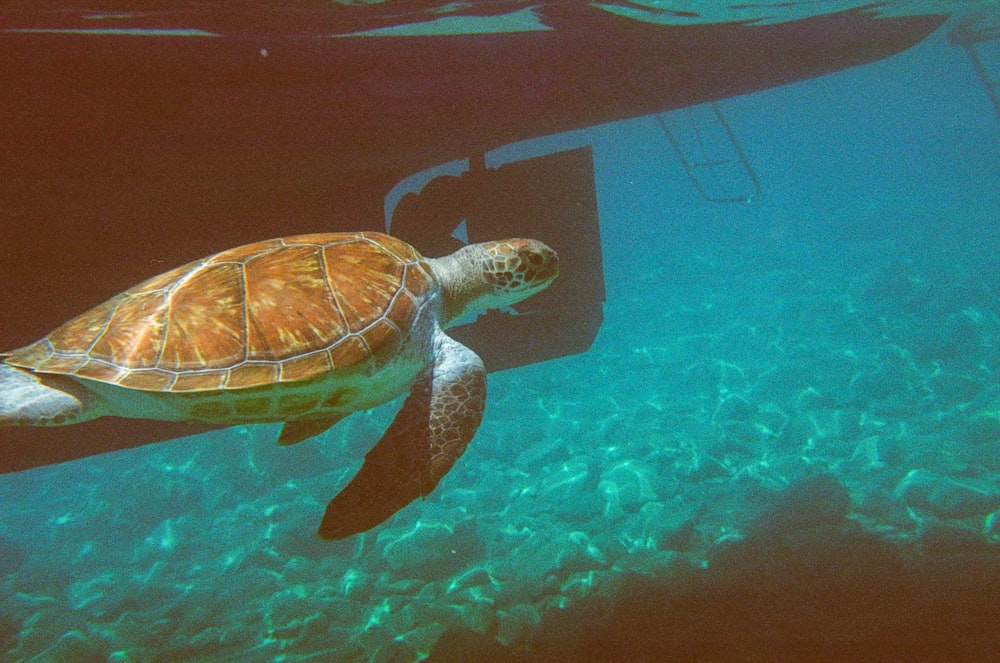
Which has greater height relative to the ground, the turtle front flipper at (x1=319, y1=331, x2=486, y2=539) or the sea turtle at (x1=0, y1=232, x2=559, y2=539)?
the sea turtle at (x1=0, y1=232, x2=559, y2=539)

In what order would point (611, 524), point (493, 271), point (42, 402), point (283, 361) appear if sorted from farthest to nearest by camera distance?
point (611, 524)
point (493, 271)
point (42, 402)
point (283, 361)

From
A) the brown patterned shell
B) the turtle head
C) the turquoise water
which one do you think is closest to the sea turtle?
the brown patterned shell

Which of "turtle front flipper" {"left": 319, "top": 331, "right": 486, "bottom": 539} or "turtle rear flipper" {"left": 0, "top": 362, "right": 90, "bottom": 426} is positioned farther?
"turtle rear flipper" {"left": 0, "top": 362, "right": 90, "bottom": 426}

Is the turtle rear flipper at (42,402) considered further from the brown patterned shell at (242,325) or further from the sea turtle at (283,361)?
the brown patterned shell at (242,325)

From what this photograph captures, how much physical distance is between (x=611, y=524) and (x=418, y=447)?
3.33m

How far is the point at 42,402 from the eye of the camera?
8.81ft

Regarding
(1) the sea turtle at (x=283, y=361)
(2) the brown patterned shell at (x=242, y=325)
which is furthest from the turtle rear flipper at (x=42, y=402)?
(2) the brown patterned shell at (x=242, y=325)

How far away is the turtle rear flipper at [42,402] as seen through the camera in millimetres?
2646

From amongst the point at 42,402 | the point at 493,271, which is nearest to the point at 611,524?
the point at 493,271

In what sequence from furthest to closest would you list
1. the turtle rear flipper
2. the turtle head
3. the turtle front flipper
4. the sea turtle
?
1. the turtle head
2. the turtle rear flipper
3. the sea turtle
4. the turtle front flipper

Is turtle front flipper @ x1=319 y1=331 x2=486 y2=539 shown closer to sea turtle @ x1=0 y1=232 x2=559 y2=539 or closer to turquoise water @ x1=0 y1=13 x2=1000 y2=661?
sea turtle @ x1=0 y1=232 x2=559 y2=539

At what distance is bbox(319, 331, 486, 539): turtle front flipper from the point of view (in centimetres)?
231

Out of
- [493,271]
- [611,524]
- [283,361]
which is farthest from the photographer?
[611,524]

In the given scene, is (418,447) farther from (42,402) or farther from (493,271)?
(42,402)
